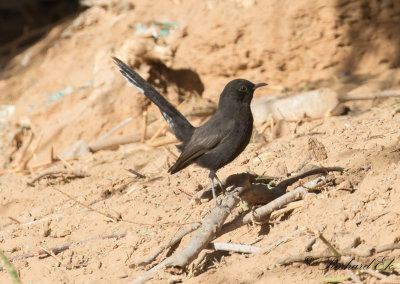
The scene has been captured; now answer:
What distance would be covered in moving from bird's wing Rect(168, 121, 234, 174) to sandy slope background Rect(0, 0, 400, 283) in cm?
36

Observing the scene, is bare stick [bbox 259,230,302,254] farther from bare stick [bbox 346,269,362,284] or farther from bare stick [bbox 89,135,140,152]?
bare stick [bbox 89,135,140,152]

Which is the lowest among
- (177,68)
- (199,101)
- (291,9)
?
(199,101)

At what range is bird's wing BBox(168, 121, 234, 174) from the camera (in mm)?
4605

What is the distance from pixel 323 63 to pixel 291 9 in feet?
2.90

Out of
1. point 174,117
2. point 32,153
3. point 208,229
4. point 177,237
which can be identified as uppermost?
point 174,117

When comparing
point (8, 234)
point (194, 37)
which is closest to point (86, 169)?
point (8, 234)

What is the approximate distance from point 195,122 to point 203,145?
104 inches

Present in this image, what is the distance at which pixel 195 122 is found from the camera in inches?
287

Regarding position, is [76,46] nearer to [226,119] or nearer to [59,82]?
A: [59,82]

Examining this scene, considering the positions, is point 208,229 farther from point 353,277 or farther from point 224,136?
point 224,136

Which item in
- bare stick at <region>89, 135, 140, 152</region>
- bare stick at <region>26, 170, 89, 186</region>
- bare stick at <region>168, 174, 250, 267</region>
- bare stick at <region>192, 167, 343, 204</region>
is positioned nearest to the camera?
bare stick at <region>168, 174, 250, 267</region>

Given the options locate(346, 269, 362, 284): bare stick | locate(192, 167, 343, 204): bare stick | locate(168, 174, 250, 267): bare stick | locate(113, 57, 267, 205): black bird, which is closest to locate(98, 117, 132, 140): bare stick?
locate(113, 57, 267, 205): black bird

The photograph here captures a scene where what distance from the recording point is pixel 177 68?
8.09 m

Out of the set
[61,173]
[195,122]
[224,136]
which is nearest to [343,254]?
[224,136]
